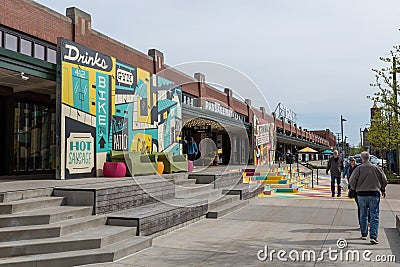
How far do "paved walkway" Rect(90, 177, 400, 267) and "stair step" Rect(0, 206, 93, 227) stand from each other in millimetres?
1352

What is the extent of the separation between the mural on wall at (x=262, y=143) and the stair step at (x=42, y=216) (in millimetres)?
22868

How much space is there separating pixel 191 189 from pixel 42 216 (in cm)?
531

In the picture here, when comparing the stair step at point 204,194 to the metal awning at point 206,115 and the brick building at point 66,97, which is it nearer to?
the brick building at point 66,97

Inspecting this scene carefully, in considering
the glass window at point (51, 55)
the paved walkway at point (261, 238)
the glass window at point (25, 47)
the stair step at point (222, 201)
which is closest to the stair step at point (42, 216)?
the paved walkway at point (261, 238)

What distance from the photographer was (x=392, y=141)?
23.2 metres

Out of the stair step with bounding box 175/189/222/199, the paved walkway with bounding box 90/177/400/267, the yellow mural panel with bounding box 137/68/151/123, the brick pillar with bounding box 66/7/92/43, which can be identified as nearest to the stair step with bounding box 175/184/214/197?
the stair step with bounding box 175/189/222/199

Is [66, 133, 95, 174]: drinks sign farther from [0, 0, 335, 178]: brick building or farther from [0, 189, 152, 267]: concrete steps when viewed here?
[0, 189, 152, 267]: concrete steps

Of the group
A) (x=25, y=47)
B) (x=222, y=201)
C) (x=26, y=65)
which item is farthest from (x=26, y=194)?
(x=25, y=47)

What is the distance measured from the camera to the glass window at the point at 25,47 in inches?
582

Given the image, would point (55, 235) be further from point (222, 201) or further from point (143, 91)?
point (143, 91)

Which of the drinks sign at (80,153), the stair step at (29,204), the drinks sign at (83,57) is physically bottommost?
the stair step at (29,204)

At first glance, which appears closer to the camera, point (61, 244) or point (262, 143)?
point (61, 244)

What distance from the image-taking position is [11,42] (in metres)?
14.3

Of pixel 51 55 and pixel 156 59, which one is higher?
pixel 156 59
